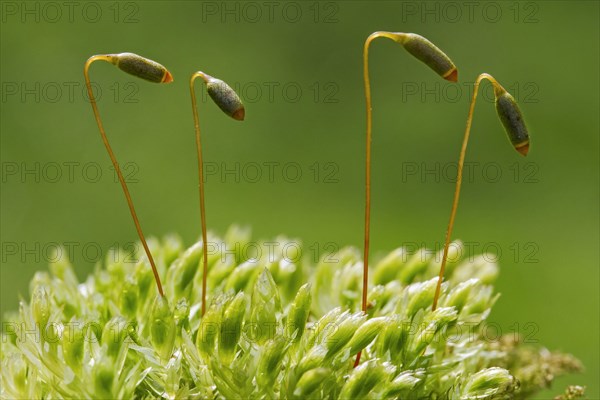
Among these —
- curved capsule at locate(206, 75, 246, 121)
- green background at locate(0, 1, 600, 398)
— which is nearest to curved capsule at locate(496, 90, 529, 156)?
curved capsule at locate(206, 75, 246, 121)

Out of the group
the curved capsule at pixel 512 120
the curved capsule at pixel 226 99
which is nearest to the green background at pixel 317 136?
the curved capsule at pixel 512 120

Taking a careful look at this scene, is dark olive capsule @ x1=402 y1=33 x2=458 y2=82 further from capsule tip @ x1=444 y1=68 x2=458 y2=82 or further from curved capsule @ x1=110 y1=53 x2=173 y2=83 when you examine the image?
curved capsule @ x1=110 y1=53 x2=173 y2=83

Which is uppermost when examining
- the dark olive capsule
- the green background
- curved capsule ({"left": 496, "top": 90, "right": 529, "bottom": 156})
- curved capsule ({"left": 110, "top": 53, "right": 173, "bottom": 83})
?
the dark olive capsule

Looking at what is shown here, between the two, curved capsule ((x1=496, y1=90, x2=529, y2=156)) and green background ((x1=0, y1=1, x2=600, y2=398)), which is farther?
green background ((x1=0, y1=1, x2=600, y2=398))

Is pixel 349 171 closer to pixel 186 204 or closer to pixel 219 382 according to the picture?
pixel 186 204

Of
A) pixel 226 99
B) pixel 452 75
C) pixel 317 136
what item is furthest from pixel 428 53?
pixel 317 136

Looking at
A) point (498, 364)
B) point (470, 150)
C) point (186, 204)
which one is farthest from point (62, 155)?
point (498, 364)
